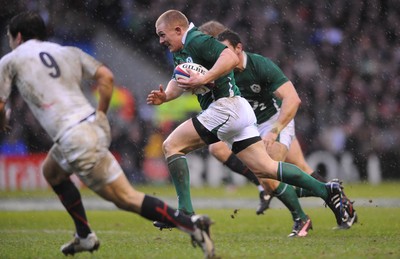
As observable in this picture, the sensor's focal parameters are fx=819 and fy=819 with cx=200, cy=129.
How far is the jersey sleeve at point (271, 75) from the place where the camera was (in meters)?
9.00

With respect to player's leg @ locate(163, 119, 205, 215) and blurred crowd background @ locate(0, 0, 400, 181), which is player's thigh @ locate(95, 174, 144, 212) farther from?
blurred crowd background @ locate(0, 0, 400, 181)

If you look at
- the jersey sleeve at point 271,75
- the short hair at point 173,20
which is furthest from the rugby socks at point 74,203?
the jersey sleeve at point 271,75

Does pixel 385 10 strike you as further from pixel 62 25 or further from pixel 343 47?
pixel 62 25

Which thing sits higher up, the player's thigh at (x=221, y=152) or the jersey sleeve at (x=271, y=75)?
the jersey sleeve at (x=271, y=75)

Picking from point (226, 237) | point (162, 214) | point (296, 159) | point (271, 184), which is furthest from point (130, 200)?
point (296, 159)

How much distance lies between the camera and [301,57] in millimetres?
21844

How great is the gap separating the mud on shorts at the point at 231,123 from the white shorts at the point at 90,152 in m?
2.11

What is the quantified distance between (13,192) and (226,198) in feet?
17.5

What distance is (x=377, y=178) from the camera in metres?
20.4

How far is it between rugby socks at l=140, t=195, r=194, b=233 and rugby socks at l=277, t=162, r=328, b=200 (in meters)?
2.01

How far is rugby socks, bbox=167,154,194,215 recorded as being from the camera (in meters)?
8.10

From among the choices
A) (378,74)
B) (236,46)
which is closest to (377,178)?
(378,74)

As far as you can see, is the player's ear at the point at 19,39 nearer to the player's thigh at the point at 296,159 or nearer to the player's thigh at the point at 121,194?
the player's thigh at the point at 121,194

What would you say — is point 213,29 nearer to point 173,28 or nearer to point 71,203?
point 173,28
